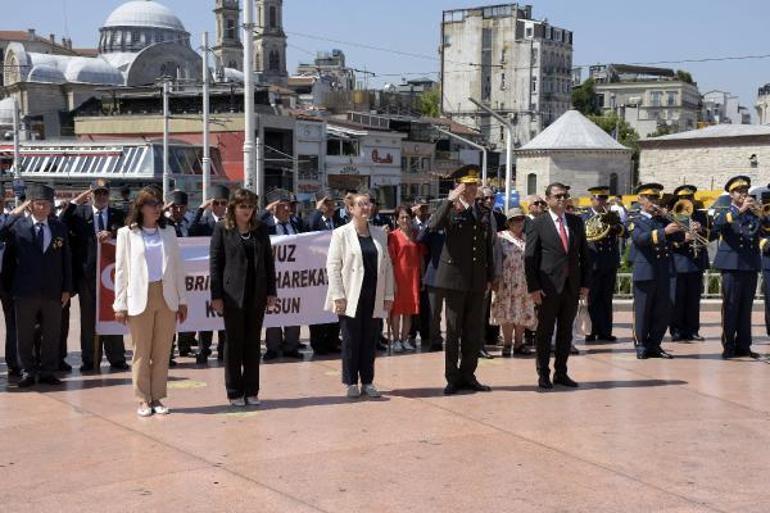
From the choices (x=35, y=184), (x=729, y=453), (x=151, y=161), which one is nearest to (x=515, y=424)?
(x=729, y=453)

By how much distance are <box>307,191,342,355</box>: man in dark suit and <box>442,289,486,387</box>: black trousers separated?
2.63 m

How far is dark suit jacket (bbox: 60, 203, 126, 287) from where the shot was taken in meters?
9.72

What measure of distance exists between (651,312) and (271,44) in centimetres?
12424

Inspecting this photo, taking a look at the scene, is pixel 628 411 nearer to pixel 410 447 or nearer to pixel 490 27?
pixel 410 447

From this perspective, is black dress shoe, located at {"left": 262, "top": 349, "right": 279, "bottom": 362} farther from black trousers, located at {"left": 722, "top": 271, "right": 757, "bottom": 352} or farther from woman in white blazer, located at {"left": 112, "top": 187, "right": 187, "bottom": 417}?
black trousers, located at {"left": 722, "top": 271, "right": 757, "bottom": 352}

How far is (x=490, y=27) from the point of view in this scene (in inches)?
5094

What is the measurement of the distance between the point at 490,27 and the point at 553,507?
128 metres

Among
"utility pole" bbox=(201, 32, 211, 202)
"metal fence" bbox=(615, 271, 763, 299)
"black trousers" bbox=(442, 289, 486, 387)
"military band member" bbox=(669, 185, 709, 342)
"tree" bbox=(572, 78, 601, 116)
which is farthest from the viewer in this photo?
"tree" bbox=(572, 78, 601, 116)

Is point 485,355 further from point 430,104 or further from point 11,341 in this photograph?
point 430,104

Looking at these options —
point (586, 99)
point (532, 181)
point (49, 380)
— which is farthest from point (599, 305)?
point (586, 99)

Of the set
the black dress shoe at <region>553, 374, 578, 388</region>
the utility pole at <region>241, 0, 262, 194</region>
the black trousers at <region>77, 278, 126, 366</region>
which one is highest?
the utility pole at <region>241, 0, 262, 194</region>

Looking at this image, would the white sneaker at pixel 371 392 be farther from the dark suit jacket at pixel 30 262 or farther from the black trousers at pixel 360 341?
the dark suit jacket at pixel 30 262

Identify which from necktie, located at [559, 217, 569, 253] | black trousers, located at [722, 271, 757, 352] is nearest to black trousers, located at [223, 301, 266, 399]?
necktie, located at [559, 217, 569, 253]

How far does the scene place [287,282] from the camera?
1090cm
